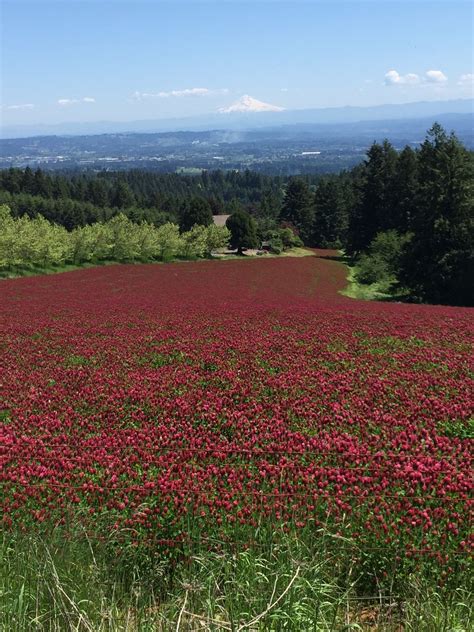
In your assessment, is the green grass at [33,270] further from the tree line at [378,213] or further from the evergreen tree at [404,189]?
the evergreen tree at [404,189]

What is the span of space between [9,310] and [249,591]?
81.4ft

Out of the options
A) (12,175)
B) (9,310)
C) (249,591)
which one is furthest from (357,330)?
(12,175)

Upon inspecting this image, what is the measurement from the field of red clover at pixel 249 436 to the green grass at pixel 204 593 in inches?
10.0

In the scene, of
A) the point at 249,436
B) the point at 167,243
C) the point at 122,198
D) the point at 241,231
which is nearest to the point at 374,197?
the point at 241,231

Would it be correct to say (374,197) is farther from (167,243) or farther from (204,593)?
(204,593)

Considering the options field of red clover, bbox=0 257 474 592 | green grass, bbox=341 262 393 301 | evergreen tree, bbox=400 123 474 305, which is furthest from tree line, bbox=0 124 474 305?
field of red clover, bbox=0 257 474 592

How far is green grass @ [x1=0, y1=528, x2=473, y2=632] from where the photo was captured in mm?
3648

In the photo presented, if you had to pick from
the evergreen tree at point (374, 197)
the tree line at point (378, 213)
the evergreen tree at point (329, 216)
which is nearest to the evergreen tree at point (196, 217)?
the tree line at point (378, 213)

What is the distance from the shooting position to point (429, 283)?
138ft

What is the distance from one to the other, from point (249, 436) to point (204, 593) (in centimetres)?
366

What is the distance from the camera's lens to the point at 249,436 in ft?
26.6

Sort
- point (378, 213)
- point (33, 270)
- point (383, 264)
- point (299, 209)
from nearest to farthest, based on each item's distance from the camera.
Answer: point (383, 264)
point (33, 270)
point (378, 213)
point (299, 209)

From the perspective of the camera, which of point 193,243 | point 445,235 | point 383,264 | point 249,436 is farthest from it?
point 193,243

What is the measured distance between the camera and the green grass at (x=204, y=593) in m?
3.65
